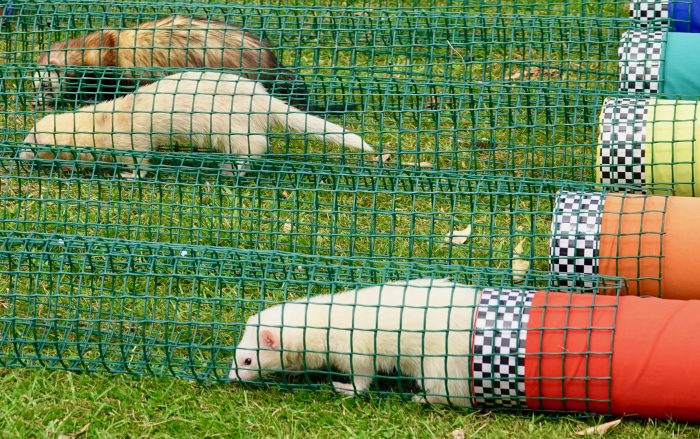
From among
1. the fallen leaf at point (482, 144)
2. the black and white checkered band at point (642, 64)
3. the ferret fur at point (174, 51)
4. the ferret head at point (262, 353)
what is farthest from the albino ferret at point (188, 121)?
the ferret head at point (262, 353)

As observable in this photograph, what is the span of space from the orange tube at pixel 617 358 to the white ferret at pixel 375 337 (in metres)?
0.29

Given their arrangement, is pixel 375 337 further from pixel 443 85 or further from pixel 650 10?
Result: pixel 650 10

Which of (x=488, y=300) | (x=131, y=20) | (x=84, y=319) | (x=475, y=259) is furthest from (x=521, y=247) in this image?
(x=131, y=20)

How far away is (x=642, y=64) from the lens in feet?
20.7

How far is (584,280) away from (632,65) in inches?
74.5

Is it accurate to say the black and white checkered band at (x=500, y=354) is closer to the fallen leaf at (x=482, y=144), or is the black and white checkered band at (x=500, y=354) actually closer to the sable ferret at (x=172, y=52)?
the fallen leaf at (x=482, y=144)

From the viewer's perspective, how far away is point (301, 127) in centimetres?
649

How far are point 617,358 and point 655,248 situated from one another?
0.77m

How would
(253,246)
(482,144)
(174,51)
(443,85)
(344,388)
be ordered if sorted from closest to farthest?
(344,388), (253,246), (443,85), (482,144), (174,51)

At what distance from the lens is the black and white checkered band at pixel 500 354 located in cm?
438

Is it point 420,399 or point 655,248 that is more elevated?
point 655,248

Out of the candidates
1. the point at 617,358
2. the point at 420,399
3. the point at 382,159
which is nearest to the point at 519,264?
the point at 420,399

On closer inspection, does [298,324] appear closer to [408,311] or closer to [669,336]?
[408,311]

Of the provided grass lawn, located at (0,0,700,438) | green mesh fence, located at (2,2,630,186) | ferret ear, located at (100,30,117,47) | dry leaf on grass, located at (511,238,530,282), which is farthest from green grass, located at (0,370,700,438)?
ferret ear, located at (100,30,117,47)
